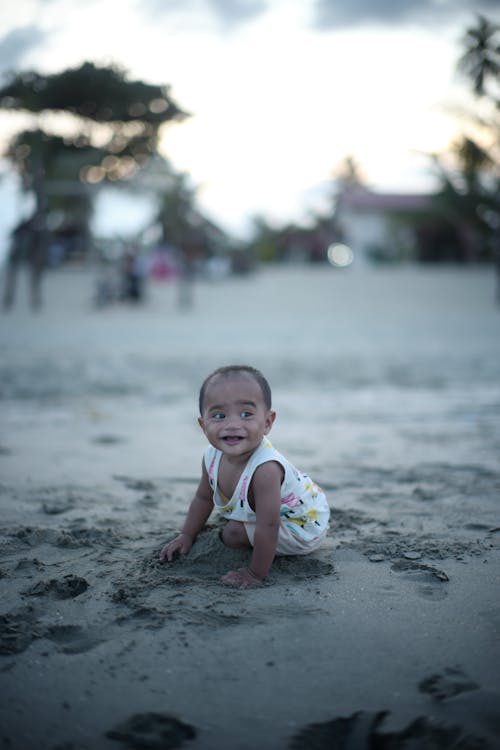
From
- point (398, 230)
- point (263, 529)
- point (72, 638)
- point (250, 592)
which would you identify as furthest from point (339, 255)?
point (72, 638)

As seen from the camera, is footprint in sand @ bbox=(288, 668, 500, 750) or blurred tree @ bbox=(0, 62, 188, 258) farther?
blurred tree @ bbox=(0, 62, 188, 258)

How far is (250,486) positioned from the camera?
2.22 metres

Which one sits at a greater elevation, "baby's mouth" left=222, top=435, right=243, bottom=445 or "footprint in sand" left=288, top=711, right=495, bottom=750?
"baby's mouth" left=222, top=435, right=243, bottom=445

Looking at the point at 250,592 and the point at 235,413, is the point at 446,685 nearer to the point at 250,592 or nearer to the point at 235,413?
the point at 250,592

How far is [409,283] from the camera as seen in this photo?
84.1 feet

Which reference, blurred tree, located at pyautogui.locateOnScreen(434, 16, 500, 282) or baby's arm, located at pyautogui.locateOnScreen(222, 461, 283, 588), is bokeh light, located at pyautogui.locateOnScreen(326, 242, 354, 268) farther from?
baby's arm, located at pyautogui.locateOnScreen(222, 461, 283, 588)

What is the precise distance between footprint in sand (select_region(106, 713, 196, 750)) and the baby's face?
91 centimetres

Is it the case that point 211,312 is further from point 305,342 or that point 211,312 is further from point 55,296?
point 305,342

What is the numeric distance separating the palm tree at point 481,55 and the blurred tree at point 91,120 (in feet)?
41.6

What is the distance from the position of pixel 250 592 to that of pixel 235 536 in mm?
294

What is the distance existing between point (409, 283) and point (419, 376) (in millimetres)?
19132

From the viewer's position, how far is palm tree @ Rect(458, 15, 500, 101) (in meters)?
15.3

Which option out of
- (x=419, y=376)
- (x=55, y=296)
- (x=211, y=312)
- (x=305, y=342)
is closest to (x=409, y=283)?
(x=211, y=312)

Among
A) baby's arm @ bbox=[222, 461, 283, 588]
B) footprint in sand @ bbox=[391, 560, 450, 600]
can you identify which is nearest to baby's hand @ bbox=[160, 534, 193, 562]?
baby's arm @ bbox=[222, 461, 283, 588]
